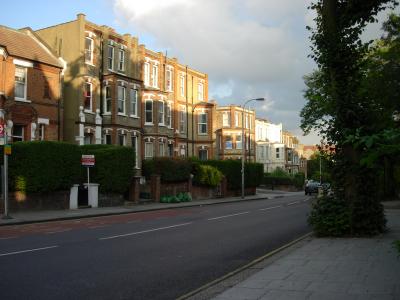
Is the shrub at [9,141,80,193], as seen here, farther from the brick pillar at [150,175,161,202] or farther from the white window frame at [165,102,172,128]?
the white window frame at [165,102,172,128]

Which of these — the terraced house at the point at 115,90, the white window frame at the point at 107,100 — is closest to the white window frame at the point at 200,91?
the terraced house at the point at 115,90

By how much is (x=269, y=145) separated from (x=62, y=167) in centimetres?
6673

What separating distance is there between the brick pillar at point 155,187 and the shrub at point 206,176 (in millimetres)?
6054

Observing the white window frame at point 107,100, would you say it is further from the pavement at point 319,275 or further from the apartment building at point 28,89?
the pavement at point 319,275

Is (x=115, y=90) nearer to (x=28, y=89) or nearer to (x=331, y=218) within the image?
(x=28, y=89)

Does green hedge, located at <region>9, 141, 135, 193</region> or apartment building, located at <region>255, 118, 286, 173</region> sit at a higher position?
apartment building, located at <region>255, 118, 286, 173</region>

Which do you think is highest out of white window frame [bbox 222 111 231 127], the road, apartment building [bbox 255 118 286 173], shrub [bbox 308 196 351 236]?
white window frame [bbox 222 111 231 127]

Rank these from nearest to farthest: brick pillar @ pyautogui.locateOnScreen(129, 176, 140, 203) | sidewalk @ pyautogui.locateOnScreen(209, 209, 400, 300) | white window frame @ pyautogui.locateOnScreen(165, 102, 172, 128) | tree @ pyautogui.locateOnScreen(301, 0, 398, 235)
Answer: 1. sidewalk @ pyautogui.locateOnScreen(209, 209, 400, 300)
2. tree @ pyautogui.locateOnScreen(301, 0, 398, 235)
3. brick pillar @ pyautogui.locateOnScreen(129, 176, 140, 203)
4. white window frame @ pyautogui.locateOnScreen(165, 102, 172, 128)

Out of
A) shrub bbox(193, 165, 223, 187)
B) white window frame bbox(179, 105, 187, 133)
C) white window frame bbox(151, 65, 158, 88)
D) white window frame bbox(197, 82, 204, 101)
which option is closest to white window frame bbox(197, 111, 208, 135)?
white window frame bbox(197, 82, 204, 101)

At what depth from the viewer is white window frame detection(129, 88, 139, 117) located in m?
40.4

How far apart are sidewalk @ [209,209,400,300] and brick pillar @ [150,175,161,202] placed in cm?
2455

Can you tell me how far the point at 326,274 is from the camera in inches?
319

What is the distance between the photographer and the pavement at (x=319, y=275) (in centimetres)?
684

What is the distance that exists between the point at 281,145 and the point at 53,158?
71.6 m
